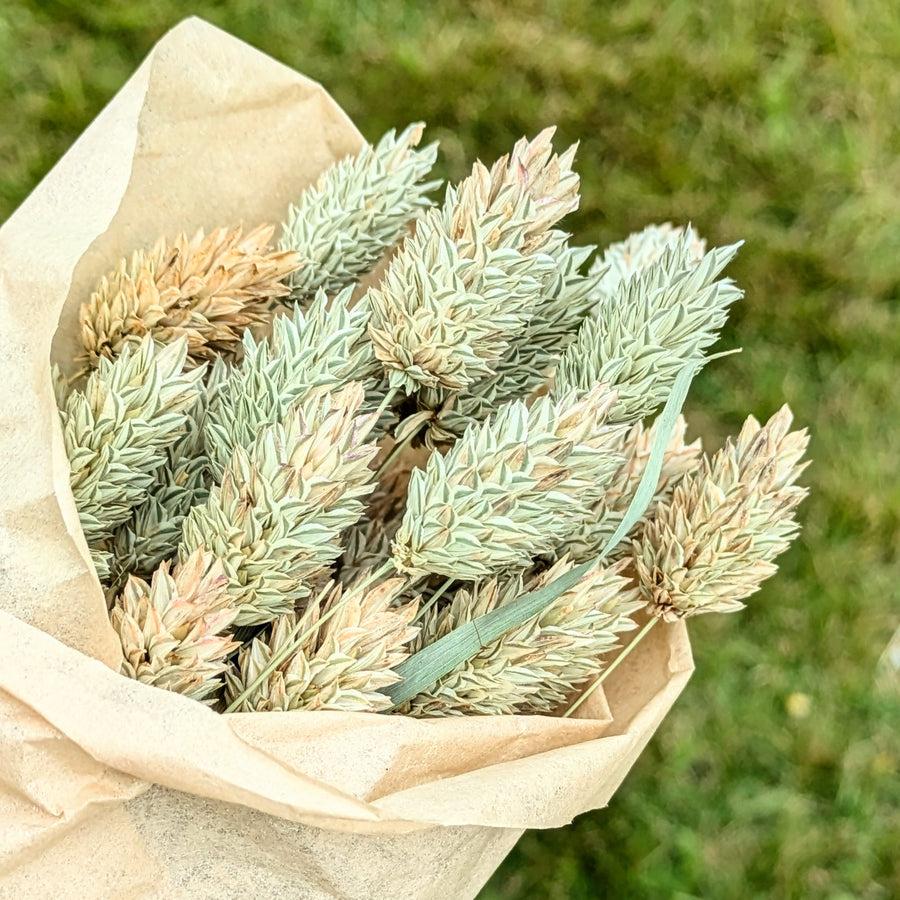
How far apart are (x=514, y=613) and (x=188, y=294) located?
0.30 m

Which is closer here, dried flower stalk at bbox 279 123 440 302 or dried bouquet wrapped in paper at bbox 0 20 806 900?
dried bouquet wrapped in paper at bbox 0 20 806 900

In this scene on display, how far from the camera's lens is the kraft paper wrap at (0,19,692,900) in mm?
476

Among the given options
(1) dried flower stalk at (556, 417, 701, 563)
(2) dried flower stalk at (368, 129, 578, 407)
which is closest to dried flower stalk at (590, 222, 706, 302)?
(1) dried flower stalk at (556, 417, 701, 563)

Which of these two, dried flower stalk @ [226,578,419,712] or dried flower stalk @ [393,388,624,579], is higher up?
dried flower stalk @ [393,388,624,579]

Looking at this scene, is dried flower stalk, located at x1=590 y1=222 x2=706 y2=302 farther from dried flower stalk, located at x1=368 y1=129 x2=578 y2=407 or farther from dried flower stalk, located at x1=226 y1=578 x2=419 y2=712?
dried flower stalk, located at x1=226 y1=578 x2=419 y2=712

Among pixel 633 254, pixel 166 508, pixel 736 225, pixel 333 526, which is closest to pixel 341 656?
pixel 333 526

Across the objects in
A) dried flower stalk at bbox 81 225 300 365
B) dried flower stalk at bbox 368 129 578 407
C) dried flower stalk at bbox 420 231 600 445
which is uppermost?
dried flower stalk at bbox 368 129 578 407

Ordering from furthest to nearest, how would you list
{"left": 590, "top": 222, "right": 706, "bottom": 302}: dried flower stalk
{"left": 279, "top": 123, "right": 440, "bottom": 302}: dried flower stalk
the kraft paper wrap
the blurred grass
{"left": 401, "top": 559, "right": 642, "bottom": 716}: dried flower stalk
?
the blurred grass
{"left": 590, "top": 222, "right": 706, "bottom": 302}: dried flower stalk
{"left": 279, "top": 123, "right": 440, "bottom": 302}: dried flower stalk
{"left": 401, "top": 559, "right": 642, "bottom": 716}: dried flower stalk
the kraft paper wrap

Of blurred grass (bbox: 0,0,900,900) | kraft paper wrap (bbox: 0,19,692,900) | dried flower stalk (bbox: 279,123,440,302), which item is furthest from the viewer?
blurred grass (bbox: 0,0,900,900)

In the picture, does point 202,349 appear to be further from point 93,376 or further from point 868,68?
point 868,68

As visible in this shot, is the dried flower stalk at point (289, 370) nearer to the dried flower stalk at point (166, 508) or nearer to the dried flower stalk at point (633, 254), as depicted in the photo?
the dried flower stalk at point (166, 508)

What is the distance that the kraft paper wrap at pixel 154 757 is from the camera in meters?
0.48

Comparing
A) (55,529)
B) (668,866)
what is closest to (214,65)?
(55,529)

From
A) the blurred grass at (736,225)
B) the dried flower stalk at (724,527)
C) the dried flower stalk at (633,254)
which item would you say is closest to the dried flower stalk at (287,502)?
the dried flower stalk at (724,527)
